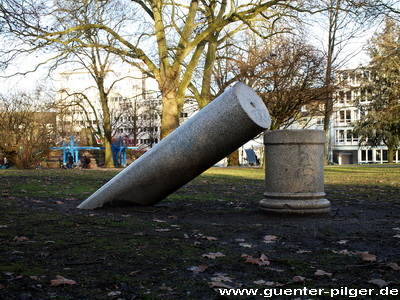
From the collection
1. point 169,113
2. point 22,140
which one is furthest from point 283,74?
point 22,140

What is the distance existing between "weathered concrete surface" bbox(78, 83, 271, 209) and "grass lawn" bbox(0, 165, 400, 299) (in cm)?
29

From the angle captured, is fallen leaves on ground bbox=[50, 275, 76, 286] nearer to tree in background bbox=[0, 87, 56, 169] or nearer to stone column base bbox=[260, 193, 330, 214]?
stone column base bbox=[260, 193, 330, 214]

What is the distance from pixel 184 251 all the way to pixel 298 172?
317cm

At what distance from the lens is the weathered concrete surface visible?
707 cm

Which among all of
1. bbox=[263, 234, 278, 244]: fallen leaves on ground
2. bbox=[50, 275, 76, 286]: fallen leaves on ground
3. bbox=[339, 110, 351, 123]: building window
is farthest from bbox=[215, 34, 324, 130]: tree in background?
bbox=[339, 110, 351, 123]: building window

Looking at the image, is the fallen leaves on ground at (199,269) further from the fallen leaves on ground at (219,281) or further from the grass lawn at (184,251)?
the fallen leaves on ground at (219,281)

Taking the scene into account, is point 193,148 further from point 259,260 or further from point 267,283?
point 267,283

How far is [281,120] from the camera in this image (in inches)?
1064

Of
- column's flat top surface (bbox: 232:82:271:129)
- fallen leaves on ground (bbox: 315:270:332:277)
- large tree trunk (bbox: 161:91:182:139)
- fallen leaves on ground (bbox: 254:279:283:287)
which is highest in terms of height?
large tree trunk (bbox: 161:91:182:139)

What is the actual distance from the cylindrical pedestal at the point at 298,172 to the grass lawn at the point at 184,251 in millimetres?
209

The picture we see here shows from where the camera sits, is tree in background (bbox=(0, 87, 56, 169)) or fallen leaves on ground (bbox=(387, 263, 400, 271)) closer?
fallen leaves on ground (bbox=(387, 263, 400, 271))

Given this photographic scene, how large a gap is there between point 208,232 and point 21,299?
3072 mm

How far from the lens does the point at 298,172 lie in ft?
24.8

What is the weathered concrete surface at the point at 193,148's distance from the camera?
7074 mm
